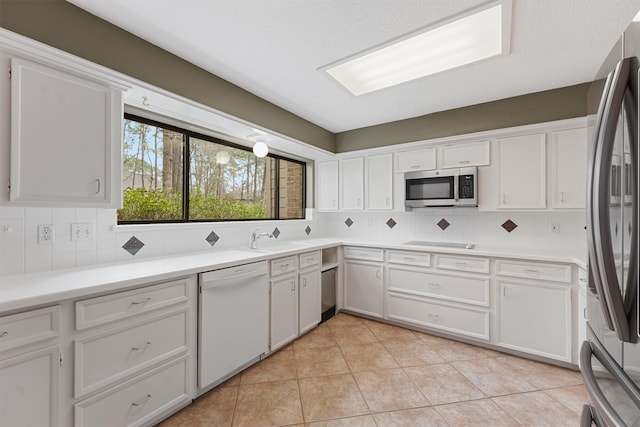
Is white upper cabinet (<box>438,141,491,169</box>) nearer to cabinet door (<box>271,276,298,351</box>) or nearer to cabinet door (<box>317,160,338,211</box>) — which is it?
cabinet door (<box>317,160,338,211</box>)

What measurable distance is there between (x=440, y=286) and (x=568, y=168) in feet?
5.27

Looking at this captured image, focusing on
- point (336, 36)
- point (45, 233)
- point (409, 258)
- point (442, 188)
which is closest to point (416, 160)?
point (442, 188)

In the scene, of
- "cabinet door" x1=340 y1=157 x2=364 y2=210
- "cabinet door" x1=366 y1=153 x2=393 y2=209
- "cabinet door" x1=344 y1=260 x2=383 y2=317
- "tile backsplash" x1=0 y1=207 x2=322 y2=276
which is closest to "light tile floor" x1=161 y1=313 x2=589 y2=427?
"cabinet door" x1=344 y1=260 x2=383 y2=317

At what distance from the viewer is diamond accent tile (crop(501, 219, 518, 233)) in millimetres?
2973

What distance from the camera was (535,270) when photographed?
7.88 feet

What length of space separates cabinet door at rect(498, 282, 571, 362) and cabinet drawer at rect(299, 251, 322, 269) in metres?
1.81

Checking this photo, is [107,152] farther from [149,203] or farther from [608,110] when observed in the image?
[608,110]

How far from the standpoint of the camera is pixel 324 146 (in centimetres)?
374

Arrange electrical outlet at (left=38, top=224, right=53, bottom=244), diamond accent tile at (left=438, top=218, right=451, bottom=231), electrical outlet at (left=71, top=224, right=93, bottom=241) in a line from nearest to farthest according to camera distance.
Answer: electrical outlet at (left=38, top=224, right=53, bottom=244), electrical outlet at (left=71, top=224, right=93, bottom=241), diamond accent tile at (left=438, top=218, right=451, bottom=231)

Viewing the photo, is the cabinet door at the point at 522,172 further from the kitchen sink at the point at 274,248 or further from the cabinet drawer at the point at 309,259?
the kitchen sink at the point at 274,248

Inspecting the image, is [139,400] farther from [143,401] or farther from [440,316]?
[440,316]

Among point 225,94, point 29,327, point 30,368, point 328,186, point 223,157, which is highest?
point 225,94

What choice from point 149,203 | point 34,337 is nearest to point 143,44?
point 149,203

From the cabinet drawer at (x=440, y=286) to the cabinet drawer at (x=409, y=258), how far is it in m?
0.09
